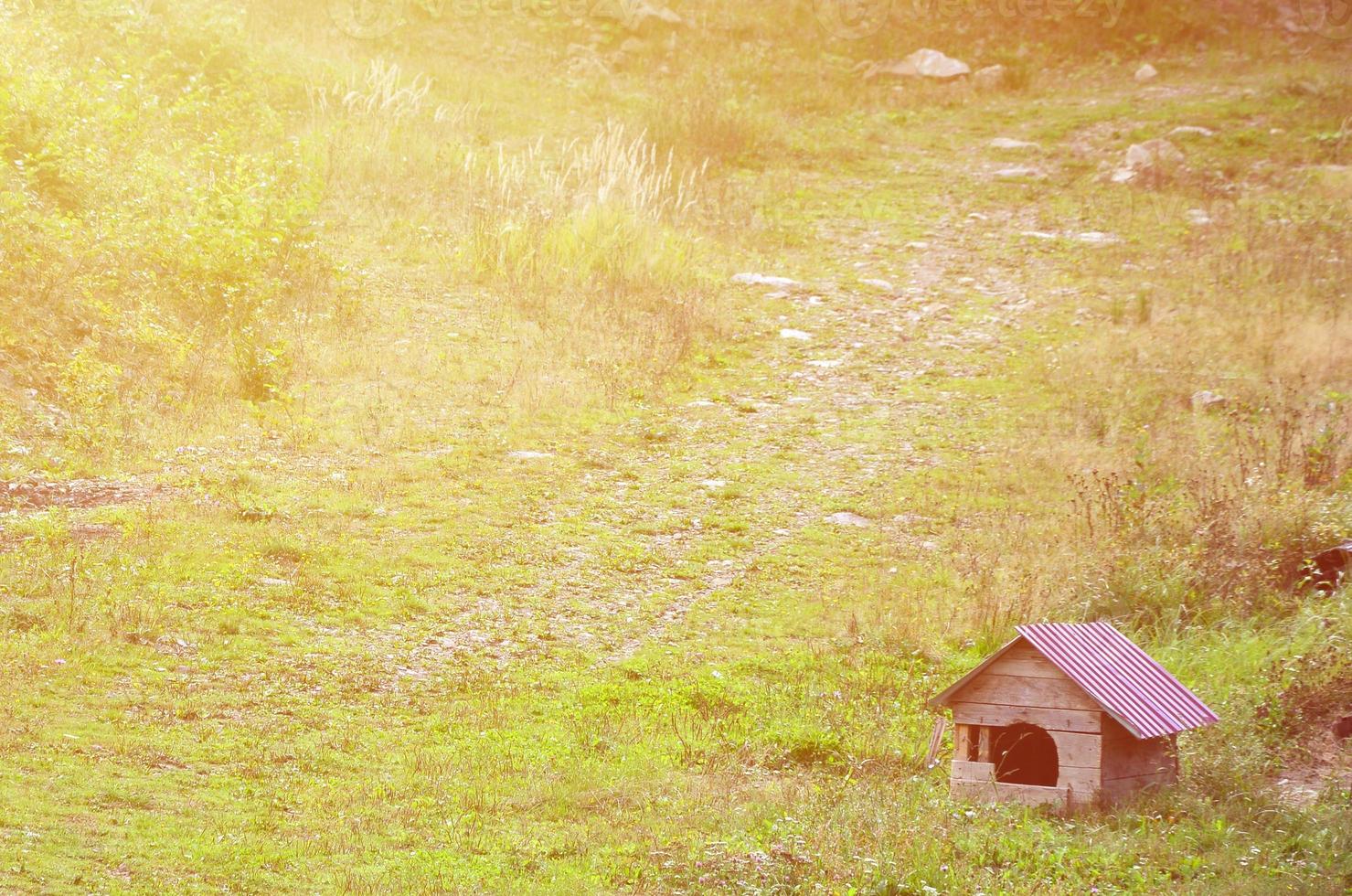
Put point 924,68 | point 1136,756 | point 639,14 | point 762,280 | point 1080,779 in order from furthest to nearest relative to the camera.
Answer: point 639,14 → point 924,68 → point 762,280 → point 1136,756 → point 1080,779

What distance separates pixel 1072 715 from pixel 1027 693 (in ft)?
0.75

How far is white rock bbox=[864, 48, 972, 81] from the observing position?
81.1 ft

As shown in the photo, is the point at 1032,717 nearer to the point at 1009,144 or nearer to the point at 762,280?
the point at 762,280

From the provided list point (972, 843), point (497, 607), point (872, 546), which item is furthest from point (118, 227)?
point (972, 843)

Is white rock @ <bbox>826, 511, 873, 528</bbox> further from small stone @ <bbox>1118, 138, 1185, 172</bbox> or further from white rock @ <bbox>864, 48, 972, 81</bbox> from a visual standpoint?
white rock @ <bbox>864, 48, 972, 81</bbox>

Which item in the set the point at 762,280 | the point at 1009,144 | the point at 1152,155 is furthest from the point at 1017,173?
the point at 762,280

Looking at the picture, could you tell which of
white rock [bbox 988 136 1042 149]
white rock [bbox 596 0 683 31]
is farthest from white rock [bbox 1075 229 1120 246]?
white rock [bbox 596 0 683 31]

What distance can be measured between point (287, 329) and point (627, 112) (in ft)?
33.7

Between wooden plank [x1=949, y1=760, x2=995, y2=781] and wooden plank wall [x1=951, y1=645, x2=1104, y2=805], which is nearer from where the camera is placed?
wooden plank wall [x1=951, y1=645, x2=1104, y2=805]

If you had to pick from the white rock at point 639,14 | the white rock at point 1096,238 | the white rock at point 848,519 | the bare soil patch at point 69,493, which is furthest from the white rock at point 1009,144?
the bare soil patch at point 69,493

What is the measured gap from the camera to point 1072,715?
627 cm

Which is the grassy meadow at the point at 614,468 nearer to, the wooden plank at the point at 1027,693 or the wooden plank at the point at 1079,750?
the wooden plank at the point at 1079,750

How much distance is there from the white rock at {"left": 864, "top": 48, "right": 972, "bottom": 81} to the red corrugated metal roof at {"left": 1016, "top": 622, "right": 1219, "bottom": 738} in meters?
19.5

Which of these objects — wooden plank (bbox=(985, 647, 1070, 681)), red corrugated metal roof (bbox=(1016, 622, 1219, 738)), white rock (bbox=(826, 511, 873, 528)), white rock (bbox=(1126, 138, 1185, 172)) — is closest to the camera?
red corrugated metal roof (bbox=(1016, 622, 1219, 738))
